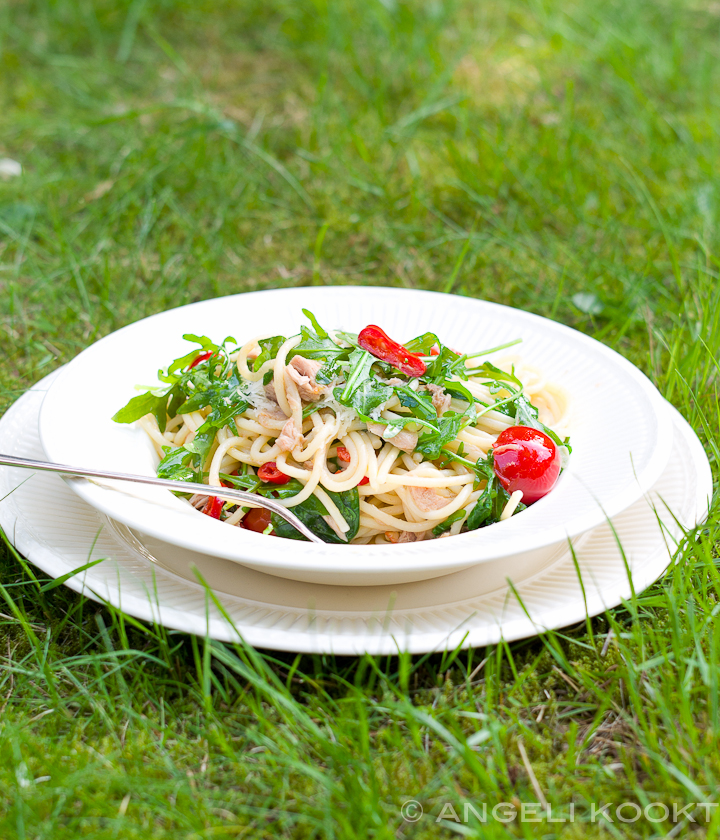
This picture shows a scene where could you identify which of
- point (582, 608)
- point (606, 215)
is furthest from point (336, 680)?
point (606, 215)

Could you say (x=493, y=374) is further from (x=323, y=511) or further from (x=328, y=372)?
(x=323, y=511)

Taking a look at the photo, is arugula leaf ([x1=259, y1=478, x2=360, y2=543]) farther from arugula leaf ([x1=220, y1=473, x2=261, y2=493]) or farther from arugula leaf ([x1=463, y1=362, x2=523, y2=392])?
arugula leaf ([x1=463, y1=362, x2=523, y2=392])

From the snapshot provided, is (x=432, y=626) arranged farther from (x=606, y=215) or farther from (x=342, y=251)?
(x=606, y=215)

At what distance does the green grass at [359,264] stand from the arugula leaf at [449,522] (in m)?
0.48

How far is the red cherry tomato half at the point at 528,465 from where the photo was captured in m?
2.75

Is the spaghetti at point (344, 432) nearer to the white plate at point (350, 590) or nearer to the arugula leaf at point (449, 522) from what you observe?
the arugula leaf at point (449, 522)

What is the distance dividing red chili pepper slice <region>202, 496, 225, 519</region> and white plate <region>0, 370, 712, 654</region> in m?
0.16

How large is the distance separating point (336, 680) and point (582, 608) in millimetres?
770

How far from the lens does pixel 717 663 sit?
2.37 m

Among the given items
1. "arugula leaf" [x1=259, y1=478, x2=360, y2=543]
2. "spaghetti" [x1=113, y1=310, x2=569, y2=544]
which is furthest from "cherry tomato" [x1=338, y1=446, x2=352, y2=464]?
"arugula leaf" [x1=259, y1=478, x2=360, y2=543]

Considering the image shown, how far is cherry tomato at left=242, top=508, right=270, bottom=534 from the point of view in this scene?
276cm

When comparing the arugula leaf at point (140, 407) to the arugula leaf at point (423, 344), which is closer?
the arugula leaf at point (140, 407)

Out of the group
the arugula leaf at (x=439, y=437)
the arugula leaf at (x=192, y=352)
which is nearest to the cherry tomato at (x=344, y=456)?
the arugula leaf at (x=439, y=437)

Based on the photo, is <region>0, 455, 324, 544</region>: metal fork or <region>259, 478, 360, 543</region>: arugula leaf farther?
<region>259, 478, 360, 543</region>: arugula leaf
